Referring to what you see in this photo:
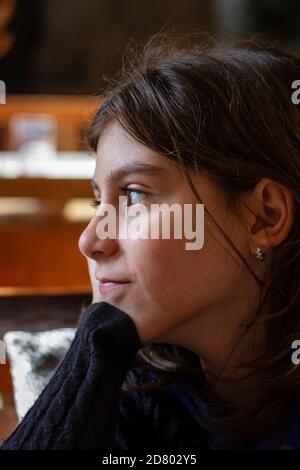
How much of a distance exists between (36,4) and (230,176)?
3.17 metres

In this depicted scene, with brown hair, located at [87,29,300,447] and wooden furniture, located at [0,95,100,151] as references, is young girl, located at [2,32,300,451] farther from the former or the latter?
wooden furniture, located at [0,95,100,151]

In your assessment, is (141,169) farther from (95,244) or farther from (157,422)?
(157,422)

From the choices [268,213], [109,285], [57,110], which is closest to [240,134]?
[268,213]

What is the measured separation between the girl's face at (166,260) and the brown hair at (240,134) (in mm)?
11

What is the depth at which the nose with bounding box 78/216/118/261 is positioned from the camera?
678mm

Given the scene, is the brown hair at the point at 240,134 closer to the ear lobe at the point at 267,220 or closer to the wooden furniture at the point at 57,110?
the ear lobe at the point at 267,220

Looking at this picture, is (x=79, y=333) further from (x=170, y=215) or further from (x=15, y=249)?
(x=15, y=249)

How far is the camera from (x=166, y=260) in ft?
2.19

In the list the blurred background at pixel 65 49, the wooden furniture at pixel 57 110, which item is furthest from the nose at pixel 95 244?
the wooden furniture at pixel 57 110

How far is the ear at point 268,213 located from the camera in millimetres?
703

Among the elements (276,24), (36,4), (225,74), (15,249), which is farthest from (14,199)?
(276,24)

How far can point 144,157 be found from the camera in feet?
2.25

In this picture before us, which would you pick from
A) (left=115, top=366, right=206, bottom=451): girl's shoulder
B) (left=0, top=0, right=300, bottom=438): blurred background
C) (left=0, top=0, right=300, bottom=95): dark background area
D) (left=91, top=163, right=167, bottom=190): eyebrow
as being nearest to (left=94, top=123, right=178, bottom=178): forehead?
(left=91, top=163, right=167, bottom=190): eyebrow
